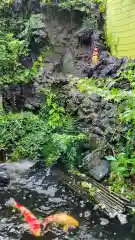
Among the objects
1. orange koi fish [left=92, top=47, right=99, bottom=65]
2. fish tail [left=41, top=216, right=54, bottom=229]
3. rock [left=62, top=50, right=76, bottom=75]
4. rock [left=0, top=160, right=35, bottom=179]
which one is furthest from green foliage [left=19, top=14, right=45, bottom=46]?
fish tail [left=41, top=216, right=54, bottom=229]

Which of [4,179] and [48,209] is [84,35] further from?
[48,209]

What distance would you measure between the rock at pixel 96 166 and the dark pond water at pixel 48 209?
2.52 feet

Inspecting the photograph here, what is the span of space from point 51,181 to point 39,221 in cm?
174

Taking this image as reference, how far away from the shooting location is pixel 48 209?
5.20 metres

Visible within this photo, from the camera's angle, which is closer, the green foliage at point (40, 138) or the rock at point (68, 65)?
the green foliage at point (40, 138)

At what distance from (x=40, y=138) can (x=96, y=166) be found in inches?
70.0

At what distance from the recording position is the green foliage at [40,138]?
274 inches

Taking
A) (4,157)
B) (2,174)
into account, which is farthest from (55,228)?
(4,157)

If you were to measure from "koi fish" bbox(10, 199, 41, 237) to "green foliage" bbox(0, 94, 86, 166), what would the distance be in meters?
2.01

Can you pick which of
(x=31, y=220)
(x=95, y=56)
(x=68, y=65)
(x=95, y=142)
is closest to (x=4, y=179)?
(x=31, y=220)

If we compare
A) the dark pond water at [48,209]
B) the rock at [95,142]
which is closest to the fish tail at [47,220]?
the dark pond water at [48,209]

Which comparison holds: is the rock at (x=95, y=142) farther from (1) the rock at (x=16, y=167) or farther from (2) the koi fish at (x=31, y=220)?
(2) the koi fish at (x=31, y=220)

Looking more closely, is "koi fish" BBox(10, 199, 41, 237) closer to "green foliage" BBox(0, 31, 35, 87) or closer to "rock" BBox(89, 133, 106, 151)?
"rock" BBox(89, 133, 106, 151)

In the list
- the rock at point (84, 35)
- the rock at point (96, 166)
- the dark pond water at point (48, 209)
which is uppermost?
the rock at point (84, 35)
